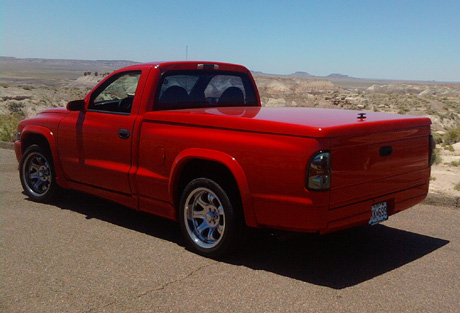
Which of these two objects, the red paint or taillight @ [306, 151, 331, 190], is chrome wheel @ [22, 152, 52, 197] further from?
taillight @ [306, 151, 331, 190]

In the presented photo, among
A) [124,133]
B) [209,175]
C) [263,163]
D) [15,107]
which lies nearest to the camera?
[263,163]

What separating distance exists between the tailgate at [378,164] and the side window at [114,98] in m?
2.76

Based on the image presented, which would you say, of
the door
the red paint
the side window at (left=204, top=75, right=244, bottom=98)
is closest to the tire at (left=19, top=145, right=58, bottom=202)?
the door

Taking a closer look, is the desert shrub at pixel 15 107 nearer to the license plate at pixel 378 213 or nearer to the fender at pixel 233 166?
the fender at pixel 233 166

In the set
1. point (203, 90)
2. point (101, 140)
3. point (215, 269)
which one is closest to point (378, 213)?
point (215, 269)

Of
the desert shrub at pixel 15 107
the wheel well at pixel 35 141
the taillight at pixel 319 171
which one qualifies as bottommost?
the desert shrub at pixel 15 107

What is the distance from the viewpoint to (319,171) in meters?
4.49

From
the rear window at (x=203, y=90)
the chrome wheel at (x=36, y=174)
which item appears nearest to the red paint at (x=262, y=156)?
the rear window at (x=203, y=90)

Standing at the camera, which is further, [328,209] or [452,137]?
[452,137]

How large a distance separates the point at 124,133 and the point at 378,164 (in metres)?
2.69

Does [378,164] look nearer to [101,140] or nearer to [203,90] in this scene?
[203,90]

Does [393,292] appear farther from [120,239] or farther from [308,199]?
[120,239]

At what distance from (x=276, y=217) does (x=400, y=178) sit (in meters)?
1.33

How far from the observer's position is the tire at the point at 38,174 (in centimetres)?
736
